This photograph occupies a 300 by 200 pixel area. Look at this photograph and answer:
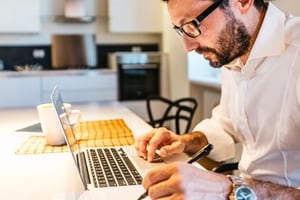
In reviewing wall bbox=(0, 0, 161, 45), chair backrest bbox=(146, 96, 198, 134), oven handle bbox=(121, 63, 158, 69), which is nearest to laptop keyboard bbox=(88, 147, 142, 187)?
chair backrest bbox=(146, 96, 198, 134)

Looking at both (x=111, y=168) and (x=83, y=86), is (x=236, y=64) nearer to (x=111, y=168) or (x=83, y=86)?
(x=111, y=168)

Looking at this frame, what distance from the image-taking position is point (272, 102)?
3.48 feet

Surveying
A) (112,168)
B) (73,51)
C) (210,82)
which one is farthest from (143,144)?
(73,51)

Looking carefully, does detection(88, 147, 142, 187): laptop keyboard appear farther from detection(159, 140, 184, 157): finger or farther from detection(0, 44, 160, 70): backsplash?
detection(0, 44, 160, 70): backsplash

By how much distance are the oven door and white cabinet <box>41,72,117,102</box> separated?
3.6 inches

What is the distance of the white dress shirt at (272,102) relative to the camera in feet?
3.32

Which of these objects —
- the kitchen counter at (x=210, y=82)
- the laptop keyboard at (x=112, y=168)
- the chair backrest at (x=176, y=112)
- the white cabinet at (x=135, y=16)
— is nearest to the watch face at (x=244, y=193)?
the laptop keyboard at (x=112, y=168)

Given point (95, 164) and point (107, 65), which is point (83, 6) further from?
point (95, 164)

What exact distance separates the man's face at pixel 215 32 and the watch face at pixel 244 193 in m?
0.42

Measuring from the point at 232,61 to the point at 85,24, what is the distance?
381 centimetres

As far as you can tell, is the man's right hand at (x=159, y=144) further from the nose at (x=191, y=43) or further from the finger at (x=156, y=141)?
the nose at (x=191, y=43)

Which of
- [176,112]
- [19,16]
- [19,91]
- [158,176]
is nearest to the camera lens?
[158,176]

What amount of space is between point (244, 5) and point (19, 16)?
11.8 ft

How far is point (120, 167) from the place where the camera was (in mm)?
1088
